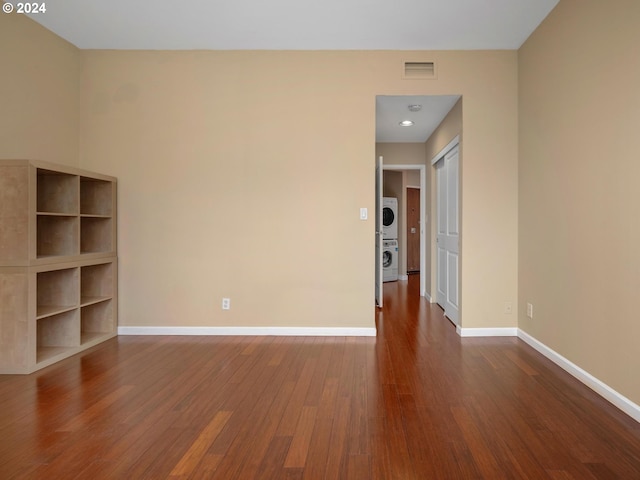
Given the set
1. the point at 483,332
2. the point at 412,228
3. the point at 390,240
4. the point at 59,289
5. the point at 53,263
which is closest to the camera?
the point at 53,263

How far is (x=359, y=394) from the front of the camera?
87.8 inches

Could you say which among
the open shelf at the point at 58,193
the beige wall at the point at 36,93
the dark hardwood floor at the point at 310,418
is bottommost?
the dark hardwood floor at the point at 310,418

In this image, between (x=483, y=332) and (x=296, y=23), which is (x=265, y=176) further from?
(x=483, y=332)

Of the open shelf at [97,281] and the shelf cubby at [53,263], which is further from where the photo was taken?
the open shelf at [97,281]

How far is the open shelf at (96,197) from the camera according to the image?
11.5ft

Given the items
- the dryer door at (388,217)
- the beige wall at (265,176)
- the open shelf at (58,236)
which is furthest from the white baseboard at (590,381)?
the dryer door at (388,217)

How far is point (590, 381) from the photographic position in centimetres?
232

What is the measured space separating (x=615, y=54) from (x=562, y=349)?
2.01 metres

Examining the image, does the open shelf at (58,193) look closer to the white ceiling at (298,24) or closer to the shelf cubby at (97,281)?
the shelf cubby at (97,281)

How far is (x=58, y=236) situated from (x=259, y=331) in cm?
196

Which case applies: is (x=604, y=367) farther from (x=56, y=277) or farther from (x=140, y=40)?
(x=140, y=40)

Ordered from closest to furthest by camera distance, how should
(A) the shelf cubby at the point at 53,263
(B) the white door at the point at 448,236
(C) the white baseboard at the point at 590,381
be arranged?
(C) the white baseboard at the point at 590,381 < (A) the shelf cubby at the point at 53,263 < (B) the white door at the point at 448,236

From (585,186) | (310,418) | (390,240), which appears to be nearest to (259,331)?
(310,418)

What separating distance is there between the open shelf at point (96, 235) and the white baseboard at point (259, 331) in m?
0.83
